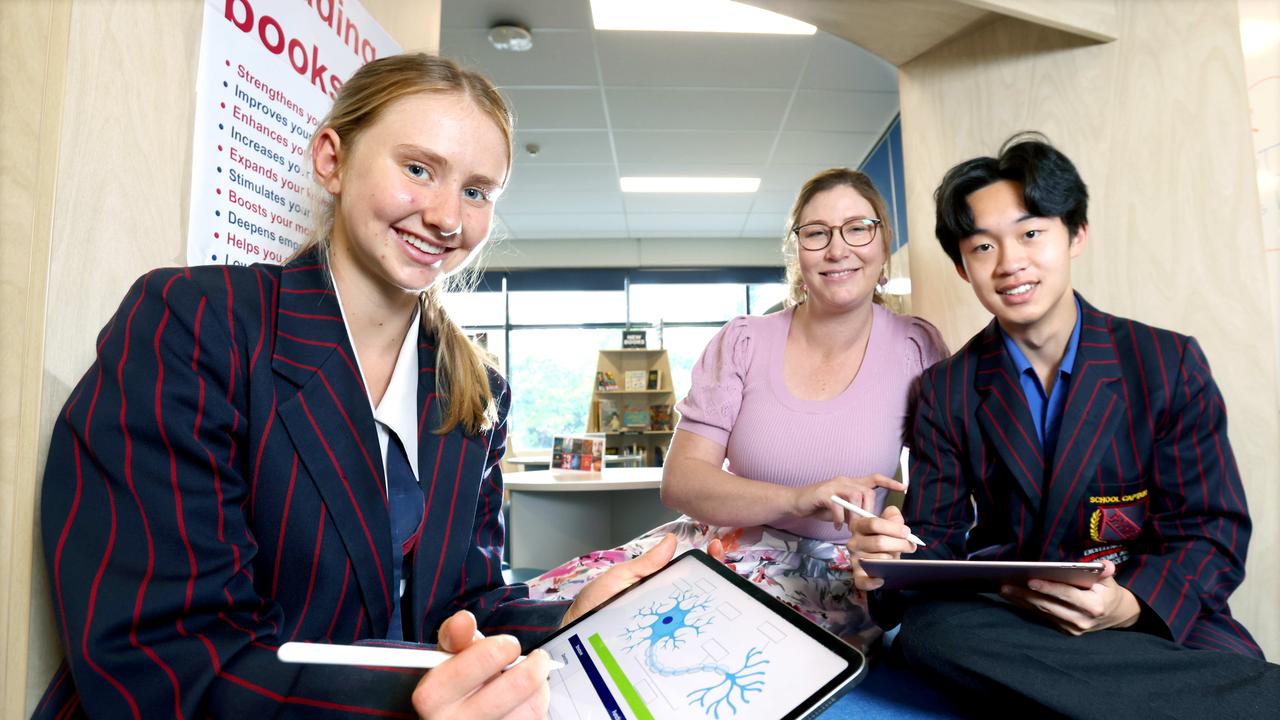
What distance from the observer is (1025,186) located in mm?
1446

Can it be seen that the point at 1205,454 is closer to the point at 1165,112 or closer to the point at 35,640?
the point at 1165,112

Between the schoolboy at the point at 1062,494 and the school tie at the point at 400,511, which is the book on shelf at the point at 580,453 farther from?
the school tie at the point at 400,511

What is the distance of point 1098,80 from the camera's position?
211 cm

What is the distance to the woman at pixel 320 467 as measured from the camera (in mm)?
685

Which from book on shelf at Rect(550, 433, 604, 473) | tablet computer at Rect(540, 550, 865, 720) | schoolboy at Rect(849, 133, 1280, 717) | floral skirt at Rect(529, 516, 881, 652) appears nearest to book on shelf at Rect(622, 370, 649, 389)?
book on shelf at Rect(550, 433, 604, 473)

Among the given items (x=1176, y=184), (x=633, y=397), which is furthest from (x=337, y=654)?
(x=633, y=397)

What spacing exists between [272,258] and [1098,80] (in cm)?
235

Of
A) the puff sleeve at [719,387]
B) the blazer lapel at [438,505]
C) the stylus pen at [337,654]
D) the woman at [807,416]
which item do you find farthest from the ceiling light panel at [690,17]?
the stylus pen at [337,654]

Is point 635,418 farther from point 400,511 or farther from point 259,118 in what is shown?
point 400,511

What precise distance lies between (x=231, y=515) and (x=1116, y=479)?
1.53 m

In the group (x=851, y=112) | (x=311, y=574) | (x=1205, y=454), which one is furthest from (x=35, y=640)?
(x=851, y=112)

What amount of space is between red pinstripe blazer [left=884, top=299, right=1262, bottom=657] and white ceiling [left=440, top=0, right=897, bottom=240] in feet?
10.8

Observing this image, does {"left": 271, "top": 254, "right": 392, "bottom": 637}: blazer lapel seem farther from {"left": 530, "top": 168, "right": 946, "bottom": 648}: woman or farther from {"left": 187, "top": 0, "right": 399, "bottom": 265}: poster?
{"left": 530, "top": 168, "right": 946, "bottom": 648}: woman

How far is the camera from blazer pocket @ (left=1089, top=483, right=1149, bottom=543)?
1.36m
